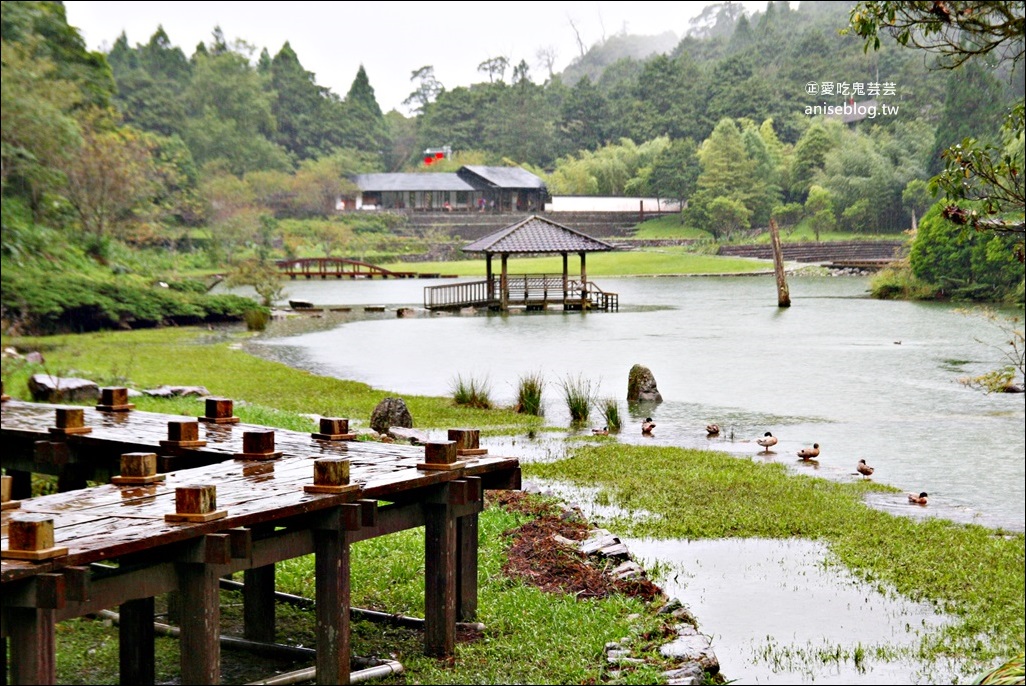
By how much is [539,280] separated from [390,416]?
54.7ft

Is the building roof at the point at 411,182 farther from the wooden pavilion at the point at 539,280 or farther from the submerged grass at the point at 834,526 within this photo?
the submerged grass at the point at 834,526

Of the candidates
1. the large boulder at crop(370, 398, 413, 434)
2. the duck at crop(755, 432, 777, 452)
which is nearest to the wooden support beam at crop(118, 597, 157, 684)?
the large boulder at crop(370, 398, 413, 434)

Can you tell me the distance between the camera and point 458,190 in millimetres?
42594

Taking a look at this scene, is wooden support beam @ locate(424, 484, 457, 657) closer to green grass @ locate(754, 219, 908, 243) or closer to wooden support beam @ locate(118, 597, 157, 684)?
wooden support beam @ locate(118, 597, 157, 684)

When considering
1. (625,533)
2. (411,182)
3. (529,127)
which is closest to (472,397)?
(625,533)

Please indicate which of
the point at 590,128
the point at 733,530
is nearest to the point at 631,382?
the point at 733,530

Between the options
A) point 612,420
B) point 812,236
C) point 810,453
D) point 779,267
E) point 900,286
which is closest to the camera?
point 810,453

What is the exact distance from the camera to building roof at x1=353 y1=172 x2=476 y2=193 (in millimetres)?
42219

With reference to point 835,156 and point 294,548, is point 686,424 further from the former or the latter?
Result: point 294,548

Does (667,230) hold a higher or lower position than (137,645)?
higher

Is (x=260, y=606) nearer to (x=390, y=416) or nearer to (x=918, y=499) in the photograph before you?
(x=918, y=499)

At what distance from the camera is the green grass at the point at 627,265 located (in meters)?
12.8

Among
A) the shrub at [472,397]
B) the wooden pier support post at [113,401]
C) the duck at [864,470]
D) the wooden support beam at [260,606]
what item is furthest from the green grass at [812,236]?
the wooden support beam at [260,606]

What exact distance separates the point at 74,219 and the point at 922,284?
17.3 metres
